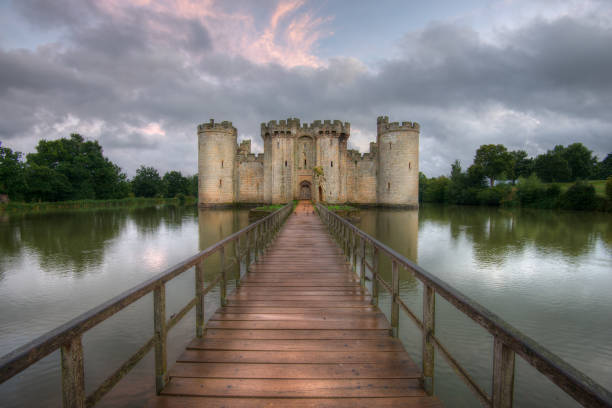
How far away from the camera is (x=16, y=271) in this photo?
877 cm

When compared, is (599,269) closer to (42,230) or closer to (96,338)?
(96,338)

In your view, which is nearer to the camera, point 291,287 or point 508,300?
point 291,287

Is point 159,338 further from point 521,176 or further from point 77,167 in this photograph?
point 77,167

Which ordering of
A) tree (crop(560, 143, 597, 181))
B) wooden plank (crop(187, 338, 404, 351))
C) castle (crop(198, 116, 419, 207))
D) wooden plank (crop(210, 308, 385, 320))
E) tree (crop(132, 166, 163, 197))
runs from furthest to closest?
tree (crop(132, 166, 163, 197)) < tree (crop(560, 143, 597, 181)) < castle (crop(198, 116, 419, 207)) < wooden plank (crop(210, 308, 385, 320)) < wooden plank (crop(187, 338, 404, 351))

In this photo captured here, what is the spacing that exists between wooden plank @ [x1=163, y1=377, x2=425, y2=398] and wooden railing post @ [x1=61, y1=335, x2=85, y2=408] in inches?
37.1

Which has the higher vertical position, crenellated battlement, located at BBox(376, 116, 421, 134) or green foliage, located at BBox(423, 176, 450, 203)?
crenellated battlement, located at BBox(376, 116, 421, 134)

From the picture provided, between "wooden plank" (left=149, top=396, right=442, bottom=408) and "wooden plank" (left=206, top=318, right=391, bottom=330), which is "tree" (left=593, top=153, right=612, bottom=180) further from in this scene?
"wooden plank" (left=149, top=396, right=442, bottom=408)

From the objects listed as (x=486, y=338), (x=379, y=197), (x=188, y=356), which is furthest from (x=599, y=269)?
(x=379, y=197)

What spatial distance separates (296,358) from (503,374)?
5.97 feet

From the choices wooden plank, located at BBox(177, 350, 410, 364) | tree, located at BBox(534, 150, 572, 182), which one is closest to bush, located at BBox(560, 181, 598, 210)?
tree, located at BBox(534, 150, 572, 182)

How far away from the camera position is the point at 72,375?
1.53 m

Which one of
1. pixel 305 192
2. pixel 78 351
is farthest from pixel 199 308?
pixel 305 192

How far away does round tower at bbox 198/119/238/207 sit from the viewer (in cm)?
3403

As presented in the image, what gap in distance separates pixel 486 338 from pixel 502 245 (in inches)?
378
